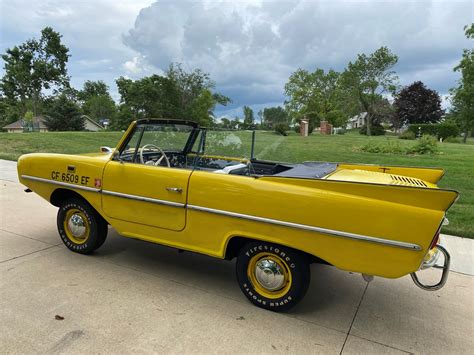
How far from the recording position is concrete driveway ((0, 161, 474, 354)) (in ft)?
8.32

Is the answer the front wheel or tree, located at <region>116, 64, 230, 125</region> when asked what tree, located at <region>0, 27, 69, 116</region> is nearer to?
tree, located at <region>116, 64, 230, 125</region>

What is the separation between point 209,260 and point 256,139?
4.85 ft

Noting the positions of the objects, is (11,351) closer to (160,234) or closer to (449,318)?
(160,234)

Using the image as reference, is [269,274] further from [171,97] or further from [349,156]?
[171,97]

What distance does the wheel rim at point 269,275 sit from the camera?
2.91m

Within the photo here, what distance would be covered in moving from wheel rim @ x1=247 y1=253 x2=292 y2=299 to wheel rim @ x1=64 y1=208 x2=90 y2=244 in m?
2.00

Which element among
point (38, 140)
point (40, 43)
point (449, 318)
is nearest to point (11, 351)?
point (449, 318)

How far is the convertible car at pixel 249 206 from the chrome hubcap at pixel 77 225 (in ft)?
0.04

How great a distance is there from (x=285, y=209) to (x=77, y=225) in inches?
96.7

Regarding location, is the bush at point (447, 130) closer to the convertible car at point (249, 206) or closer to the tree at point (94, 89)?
the convertible car at point (249, 206)

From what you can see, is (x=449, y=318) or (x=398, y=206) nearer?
(x=398, y=206)

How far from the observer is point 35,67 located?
1948 inches

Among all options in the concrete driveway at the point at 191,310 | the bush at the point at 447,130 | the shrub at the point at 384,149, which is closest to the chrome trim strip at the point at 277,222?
the concrete driveway at the point at 191,310

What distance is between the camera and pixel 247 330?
2693mm
